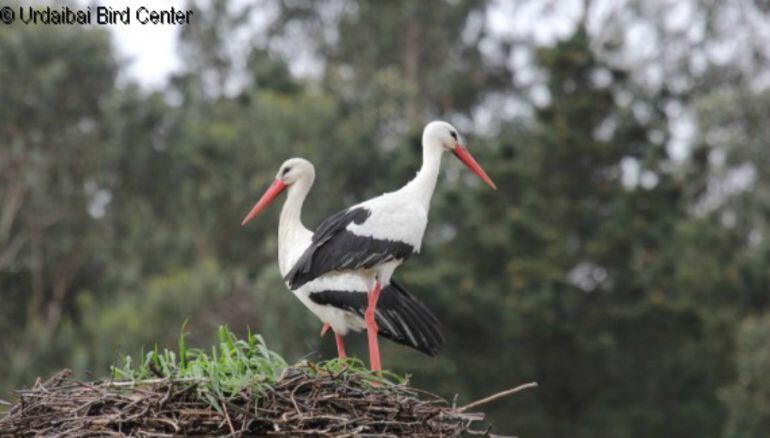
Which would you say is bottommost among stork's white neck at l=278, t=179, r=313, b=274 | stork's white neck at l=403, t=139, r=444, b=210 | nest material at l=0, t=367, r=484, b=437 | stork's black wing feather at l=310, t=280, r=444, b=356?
nest material at l=0, t=367, r=484, b=437

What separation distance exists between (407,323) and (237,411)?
9.45ft

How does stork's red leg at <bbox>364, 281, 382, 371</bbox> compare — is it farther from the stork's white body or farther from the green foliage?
the green foliage

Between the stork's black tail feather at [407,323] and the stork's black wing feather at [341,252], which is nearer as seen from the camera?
the stork's black wing feather at [341,252]

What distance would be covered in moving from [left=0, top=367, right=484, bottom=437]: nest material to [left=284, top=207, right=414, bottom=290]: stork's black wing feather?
1.78m

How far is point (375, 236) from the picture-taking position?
8.42 metres

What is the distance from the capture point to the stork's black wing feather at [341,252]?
27.7 ft

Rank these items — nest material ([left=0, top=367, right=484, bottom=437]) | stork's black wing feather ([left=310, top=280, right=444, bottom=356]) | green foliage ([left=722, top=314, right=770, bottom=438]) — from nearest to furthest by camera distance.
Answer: nest material ([left=0, top=367, right=484, bottom=437])
stork's black wing feather ([left=310, top=280, right=444, bottom=356])
green foliage ([left=722, top=314, right=770, bottom=438])

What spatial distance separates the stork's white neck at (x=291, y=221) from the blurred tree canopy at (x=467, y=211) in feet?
52.6

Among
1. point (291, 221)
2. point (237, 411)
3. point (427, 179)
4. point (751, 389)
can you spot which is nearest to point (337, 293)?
point (291, 221)

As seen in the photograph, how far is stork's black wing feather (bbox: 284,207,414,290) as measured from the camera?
27.7 ft

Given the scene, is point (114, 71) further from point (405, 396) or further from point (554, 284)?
point (405, 396)

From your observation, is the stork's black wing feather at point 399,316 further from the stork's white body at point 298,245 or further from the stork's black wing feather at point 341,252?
the stork's black wing feather at point 341,252
